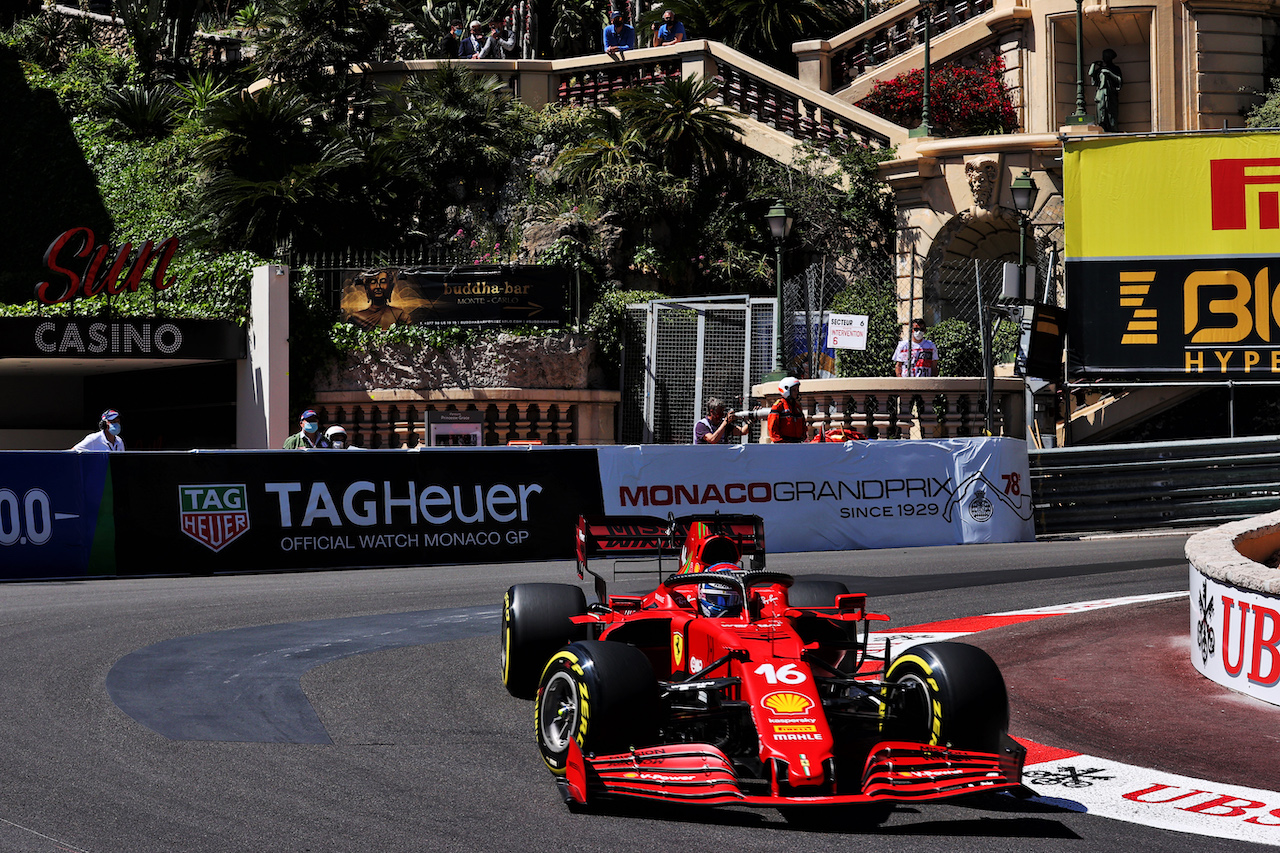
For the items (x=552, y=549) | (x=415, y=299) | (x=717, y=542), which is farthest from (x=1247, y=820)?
(x=415, y=299)

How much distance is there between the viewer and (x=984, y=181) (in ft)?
84.2

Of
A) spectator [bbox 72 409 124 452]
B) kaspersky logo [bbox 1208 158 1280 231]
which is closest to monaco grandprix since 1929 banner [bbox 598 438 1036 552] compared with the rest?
kaspersky logo [bbox 1208 158 1280 231]

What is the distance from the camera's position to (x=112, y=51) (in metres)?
40.1

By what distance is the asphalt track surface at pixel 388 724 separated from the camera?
552cm

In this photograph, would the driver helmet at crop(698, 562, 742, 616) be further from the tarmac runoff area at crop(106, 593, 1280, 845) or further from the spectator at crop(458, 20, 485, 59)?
the spectator at crop(458, 20, 485, 59)

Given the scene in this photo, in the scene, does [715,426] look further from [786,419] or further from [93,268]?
[93,268]

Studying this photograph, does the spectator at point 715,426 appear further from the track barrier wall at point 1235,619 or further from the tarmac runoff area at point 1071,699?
the track barrier wall at point 1235,619

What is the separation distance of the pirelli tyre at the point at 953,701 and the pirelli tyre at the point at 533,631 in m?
2.40

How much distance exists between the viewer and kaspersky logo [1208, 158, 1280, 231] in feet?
68.1

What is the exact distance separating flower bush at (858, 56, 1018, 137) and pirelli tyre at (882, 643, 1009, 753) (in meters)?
23.1

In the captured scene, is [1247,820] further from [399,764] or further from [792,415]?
[792,415]

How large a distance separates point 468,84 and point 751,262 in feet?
26.0

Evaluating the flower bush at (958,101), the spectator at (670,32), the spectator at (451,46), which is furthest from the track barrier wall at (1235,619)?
the spectator at (451,46)

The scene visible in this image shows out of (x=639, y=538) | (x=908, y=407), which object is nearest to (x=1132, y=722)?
(x=639, y=538)
